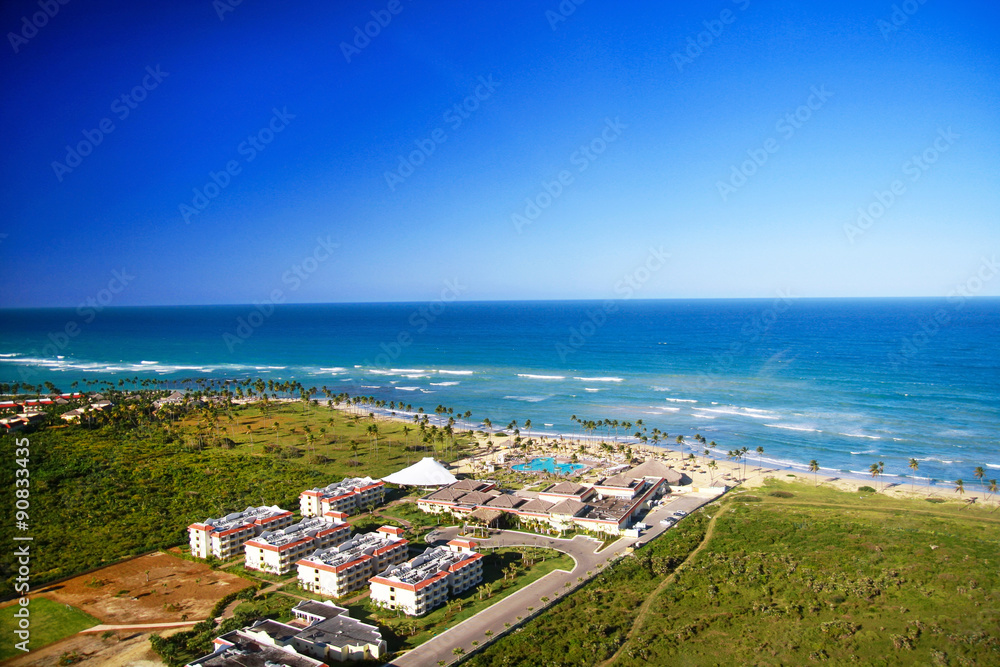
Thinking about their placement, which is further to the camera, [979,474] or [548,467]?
[548,467]

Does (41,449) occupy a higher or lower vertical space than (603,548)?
higher

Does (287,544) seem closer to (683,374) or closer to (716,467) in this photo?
(716,467)

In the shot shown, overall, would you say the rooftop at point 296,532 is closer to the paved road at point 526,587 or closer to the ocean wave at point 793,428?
the paved road at point 526,587

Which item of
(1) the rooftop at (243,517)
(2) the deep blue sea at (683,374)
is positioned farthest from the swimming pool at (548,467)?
(1) the rooftop at (243,517)

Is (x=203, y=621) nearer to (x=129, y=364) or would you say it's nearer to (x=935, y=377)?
(x=935, y=377)

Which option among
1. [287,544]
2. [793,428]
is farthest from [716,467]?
[287,544]

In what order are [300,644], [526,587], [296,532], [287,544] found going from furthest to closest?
1. [296,532]
2. [287,544]
3. [526,587]
4. [300,644]

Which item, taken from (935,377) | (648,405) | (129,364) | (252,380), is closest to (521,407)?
(648,405)

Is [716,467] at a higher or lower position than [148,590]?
higher
